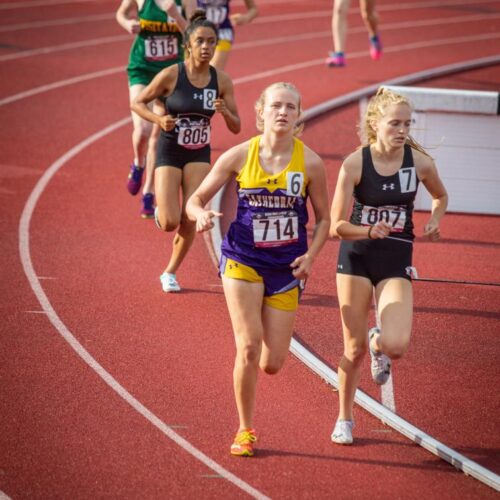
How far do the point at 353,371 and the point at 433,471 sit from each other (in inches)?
28.4

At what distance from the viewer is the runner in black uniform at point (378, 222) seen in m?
6.22

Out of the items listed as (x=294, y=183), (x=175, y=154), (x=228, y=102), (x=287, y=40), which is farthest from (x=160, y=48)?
(x=287, y=40)

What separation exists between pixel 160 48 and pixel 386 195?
15.9 feet

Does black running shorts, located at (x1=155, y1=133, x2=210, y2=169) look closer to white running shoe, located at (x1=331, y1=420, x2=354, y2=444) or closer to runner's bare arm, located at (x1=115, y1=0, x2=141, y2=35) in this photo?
runner's bare arm, located at (x1=115, y1=0, x2=141, y2=35)

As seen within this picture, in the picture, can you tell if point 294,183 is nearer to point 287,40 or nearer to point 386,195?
point 386,195

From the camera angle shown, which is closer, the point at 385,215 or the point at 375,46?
the point at 385,215

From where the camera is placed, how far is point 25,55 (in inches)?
715

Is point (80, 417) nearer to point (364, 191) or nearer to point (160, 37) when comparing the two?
point (364, 191)

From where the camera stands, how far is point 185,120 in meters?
8.73

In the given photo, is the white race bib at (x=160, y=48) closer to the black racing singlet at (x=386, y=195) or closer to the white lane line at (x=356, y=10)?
the black racing singlet at (x=386, y=195)

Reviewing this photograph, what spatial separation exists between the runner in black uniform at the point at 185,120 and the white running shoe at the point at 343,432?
2.83 m

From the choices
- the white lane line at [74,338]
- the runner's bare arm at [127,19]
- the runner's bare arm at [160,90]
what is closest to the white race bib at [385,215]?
the white lane line at [74,338]

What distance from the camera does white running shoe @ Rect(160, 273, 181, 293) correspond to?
916 centimetres

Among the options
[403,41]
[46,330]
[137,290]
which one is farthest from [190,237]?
[403,41]
